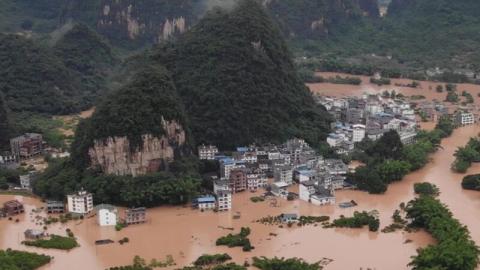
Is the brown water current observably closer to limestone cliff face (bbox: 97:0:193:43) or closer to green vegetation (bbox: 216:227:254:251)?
limestone cliff face (bbox: 97:0:193:43)

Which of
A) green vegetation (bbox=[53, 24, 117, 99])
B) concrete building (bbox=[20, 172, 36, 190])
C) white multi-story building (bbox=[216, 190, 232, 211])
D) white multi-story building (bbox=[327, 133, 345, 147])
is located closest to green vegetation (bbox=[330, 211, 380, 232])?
Answer: white multi-story building (bbox=[216, 190, 232, 211])

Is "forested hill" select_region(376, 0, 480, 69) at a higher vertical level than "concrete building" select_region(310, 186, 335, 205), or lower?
higher

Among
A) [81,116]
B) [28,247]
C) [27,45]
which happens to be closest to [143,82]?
[28,247]

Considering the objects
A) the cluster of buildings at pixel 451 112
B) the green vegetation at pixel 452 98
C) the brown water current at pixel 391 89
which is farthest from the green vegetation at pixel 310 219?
the brown water current at pixel 391 89

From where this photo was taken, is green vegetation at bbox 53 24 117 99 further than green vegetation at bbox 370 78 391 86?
No

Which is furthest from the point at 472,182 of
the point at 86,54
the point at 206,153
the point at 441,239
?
the point at 86,54

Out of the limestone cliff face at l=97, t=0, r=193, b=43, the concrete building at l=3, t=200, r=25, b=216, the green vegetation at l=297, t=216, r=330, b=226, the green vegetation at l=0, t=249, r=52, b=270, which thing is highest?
the limestone cliff face at l=97, t=0, r=193, b=43

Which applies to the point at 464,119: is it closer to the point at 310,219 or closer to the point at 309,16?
the point at 310,219

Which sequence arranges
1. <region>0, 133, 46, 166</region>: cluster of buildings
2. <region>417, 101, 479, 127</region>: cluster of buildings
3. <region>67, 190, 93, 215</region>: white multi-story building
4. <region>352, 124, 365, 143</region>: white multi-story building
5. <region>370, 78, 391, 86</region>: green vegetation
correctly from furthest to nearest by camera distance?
<region>370, 78, 391, 86</region>: green vegetation
<region>417, 101, 479, 127</region>: cluster of buildings
<region>352, 124, 365, 143</region>: white multi-story building
<region>0, 133, 46, 166</region>: cluster of buildings
<region>67, 190, 93, 215</region>: white multi-story building
